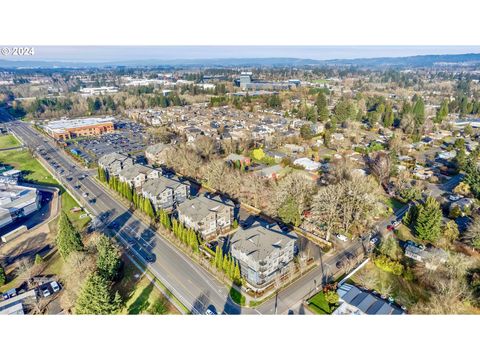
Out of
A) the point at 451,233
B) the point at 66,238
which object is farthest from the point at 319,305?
the point at 66,238

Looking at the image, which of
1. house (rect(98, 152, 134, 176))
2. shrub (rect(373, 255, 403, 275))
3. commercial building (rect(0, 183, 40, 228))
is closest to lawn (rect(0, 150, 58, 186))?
commercial building (rect(0, 183, 40, 228))

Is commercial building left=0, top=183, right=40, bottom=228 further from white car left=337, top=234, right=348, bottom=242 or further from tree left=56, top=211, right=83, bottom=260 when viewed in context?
white car left=337, top=234, right=348, bottom=242

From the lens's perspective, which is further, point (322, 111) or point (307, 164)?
point (322, 111)

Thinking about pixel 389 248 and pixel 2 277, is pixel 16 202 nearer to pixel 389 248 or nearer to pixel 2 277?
pixel 2 277

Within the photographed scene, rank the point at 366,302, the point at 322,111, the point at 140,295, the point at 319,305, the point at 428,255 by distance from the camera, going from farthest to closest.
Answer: the point at 322,111, the point at 428,255, the point at 140,295, the point at 319,305, the point at 366,302

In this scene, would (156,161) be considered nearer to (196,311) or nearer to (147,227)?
(147,227)

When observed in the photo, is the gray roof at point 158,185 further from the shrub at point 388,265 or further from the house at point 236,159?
the shrub at point 388,265
